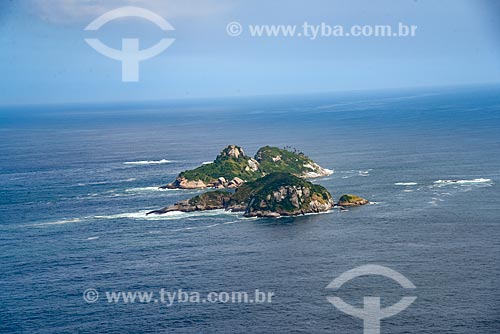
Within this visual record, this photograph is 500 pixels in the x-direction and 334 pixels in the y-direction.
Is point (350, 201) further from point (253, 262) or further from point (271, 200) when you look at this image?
point (253, 262)

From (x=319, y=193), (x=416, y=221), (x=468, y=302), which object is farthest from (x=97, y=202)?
(x=468, y=302)

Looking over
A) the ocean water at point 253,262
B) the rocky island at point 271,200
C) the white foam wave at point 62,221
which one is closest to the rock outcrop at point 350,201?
the rocky island at point 271,200

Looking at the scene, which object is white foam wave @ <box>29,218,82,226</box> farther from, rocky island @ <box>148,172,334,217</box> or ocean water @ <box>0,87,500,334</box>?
rocky island @ <box>148,172,334,217</box>

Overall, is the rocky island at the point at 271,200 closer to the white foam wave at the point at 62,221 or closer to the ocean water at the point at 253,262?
the ocean water at the point at 253,262

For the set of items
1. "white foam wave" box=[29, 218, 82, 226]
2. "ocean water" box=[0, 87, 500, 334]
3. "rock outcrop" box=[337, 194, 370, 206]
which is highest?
"rock outcrop" box=[337, 194, 370, 206]

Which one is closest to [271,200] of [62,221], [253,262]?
[253,262]

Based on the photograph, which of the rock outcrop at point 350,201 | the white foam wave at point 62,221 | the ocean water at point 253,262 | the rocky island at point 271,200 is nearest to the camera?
the ocean water at point 253,262

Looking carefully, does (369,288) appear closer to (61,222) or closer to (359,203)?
(359,203)

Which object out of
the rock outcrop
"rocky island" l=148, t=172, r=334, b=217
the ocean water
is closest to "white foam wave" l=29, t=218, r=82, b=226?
the ocean water

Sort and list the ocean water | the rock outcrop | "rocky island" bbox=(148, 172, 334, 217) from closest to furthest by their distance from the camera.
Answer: the ocean water, "rocky island" bbox=(148, 172, 334, 217), the rock outcrop

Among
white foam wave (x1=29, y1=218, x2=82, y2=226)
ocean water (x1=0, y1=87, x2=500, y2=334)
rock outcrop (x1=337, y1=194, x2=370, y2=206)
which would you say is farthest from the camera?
rock outcrop (x1=337, y1=194, x2=370, y2=206)
